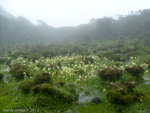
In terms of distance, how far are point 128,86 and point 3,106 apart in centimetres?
758

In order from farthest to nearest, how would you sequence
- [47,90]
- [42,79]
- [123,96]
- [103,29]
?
[103,29]
[42,79]
[47,90]
[123,96]

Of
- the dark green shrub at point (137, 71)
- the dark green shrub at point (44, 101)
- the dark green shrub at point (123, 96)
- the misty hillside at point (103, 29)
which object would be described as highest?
the misty hillside at point (103, 29)

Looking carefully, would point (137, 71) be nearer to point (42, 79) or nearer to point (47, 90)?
point (47, 90)

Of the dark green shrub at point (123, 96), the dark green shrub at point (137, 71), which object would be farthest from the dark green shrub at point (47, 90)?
the dark green shrub at point (137, 71)

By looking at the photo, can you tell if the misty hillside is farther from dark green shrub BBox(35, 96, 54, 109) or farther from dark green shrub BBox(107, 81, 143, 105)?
dark green shrub BBox(35, 96, 54, 109)

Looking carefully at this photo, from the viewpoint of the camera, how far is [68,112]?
704 centimetres

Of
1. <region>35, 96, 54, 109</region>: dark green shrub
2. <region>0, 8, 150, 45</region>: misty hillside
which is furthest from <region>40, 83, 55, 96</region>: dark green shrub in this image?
<region>0, 8, 150, 45</region>: misty hillside

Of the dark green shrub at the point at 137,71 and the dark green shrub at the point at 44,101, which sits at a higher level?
the dark green shrub at the point at 137,71

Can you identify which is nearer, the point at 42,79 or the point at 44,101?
the point at 44,101

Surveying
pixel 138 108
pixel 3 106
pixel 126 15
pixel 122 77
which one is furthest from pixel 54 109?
pixel 126 15

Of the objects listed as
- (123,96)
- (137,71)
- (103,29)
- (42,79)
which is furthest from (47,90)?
(103,29)

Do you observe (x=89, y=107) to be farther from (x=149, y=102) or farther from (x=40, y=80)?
(x=40, y=80)

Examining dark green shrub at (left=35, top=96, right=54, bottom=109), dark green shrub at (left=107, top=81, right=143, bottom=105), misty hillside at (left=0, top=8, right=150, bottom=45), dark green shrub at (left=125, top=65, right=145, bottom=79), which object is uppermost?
misty hillside at (left=0, top=8, right=150, bottom=45)

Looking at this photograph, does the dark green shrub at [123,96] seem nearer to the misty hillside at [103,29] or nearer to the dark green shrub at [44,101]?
the dark green shrub at [44,101]
